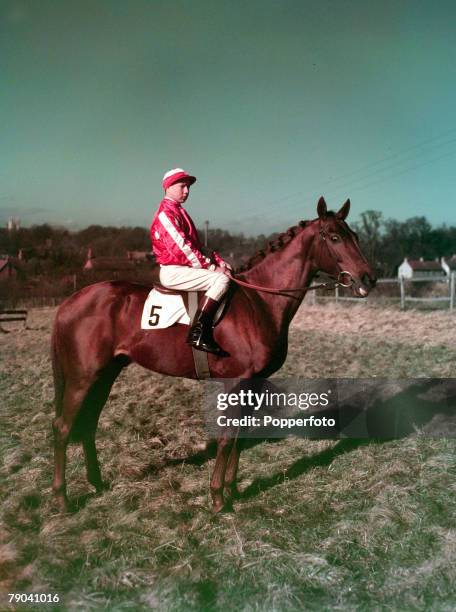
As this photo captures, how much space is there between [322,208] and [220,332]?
1.48 metres

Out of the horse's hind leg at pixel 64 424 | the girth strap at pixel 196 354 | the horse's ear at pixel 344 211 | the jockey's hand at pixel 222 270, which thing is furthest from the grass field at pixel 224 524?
the horse's ear at pixel 344 211

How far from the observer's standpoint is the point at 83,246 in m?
20.0

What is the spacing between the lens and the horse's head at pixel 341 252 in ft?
13.3

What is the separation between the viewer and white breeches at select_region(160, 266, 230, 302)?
405 centimetres

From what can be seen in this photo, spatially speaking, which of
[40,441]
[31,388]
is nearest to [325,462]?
[40,441]

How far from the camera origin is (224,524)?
3.76 metres

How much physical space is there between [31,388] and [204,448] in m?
4.32

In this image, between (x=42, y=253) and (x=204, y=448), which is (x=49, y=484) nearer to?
(x=204, y=448)

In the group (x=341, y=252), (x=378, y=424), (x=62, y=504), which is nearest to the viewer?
(x=62, y=504)

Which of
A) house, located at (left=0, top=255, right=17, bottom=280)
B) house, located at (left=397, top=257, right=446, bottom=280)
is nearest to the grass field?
house, located at (left=0, top=255, right=17, bottom=280)

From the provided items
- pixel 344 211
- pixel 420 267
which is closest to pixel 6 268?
pixel 344 211

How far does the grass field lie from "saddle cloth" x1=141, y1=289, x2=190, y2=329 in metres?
1.62

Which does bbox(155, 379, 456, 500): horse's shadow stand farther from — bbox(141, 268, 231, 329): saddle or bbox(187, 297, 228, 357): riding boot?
bbox(141, 268, 231, 329): saddle

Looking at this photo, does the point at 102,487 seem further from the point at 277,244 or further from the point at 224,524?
the point at 277,244
